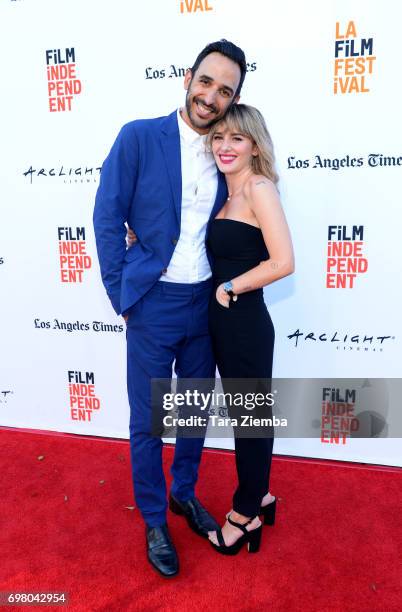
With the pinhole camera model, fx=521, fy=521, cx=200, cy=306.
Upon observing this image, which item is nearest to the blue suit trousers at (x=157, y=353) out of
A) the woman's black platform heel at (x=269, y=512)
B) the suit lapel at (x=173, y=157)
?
the suit lapel at (x=173, y=157)

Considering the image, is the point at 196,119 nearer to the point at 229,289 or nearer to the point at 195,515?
the point at 229,289

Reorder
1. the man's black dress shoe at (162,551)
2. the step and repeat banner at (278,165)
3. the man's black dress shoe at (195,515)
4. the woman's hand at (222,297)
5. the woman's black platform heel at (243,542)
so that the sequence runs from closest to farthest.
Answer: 1. the woman's hand at (222,297)
2. the man's black dress shoe at (162,551)
3. the woman's black platform heel at (243,542)
4. the man's black dress shoe at (195,515)
5. the step and repeat banner at (278,165)

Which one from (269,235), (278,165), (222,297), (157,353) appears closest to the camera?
(269,235)

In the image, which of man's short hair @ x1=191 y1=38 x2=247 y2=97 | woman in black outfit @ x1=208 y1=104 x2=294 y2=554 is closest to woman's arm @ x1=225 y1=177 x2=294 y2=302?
woman in black outfit @ x1=208 y1=104 x2=294 y2=554

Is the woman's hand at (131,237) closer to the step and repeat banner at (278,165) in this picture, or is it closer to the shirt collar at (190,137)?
the shirt collar at (190,137)

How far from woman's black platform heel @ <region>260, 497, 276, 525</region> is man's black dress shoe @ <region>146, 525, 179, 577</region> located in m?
0.46

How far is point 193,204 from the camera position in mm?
2035

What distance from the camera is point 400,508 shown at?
8.23ft

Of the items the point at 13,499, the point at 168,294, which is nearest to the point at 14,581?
the point at 13,499

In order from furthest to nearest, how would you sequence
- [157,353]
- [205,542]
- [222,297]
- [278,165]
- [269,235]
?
[278,165] → [205,542] → [157,353] → [222,297] → [269,235]

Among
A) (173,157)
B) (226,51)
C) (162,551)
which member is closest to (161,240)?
(173,157)

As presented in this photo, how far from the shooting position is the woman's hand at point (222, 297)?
76.5 inches

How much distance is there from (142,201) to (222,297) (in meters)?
0.49

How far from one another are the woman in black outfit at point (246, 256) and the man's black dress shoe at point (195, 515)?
1.12ft
